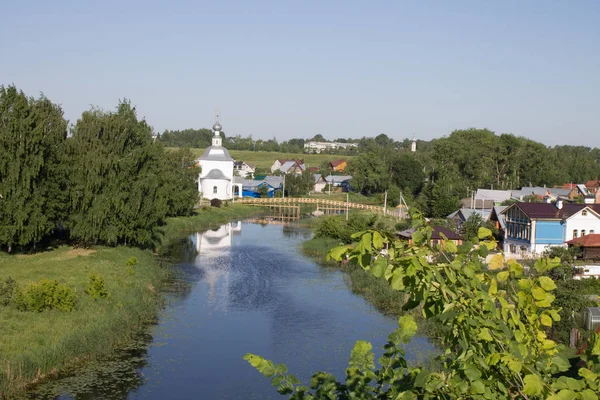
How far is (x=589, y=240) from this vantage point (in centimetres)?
2888

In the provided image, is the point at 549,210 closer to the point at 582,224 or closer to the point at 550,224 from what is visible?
the point at 550,224

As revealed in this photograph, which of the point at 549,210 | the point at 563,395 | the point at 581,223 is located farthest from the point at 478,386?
the point at 581,223

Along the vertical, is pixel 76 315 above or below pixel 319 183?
below

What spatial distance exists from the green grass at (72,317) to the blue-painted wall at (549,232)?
16301 mm

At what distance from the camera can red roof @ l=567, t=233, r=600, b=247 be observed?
28.6m

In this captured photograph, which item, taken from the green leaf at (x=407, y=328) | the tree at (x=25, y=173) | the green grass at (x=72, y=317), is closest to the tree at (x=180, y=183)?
the tree at (x=25, y=173)

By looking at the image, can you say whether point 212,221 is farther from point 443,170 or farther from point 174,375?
point 174,375

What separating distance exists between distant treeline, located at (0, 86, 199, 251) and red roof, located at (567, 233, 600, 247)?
18.0 metres

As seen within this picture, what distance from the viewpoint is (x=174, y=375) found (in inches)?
627

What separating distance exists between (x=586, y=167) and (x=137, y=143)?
228 ft

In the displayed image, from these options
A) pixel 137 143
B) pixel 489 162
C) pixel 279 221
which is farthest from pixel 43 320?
pixel 489 162

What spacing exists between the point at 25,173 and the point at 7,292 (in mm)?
8582

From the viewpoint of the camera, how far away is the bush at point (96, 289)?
66.3 feet

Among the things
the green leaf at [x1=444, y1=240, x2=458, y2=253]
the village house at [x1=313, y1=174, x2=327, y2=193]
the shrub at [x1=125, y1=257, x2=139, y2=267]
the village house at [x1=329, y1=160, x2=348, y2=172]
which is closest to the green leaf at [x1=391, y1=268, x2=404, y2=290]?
the green leaf at [x1=444, y1=240, x2=458, y2=253]
